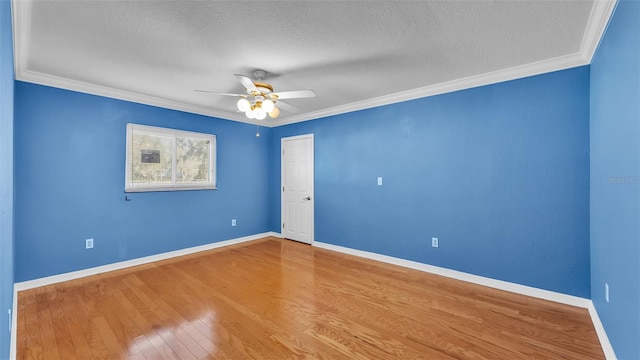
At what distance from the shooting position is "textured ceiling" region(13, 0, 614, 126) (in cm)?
189

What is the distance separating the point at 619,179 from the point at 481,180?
1.47 meters

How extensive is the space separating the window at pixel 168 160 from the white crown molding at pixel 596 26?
4.85 metres

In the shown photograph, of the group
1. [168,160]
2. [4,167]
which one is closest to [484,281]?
[4,167]

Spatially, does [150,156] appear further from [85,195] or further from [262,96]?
[262,96]

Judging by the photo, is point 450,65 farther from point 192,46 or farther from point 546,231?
point 192,46

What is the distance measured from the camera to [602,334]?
204 centimetres

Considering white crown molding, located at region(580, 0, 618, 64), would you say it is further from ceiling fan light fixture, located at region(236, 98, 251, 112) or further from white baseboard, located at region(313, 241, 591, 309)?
ceiling fan light fixture, located at region(236, 98, 251, 112)

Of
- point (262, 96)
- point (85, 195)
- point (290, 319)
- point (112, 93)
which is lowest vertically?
point (290, 319)

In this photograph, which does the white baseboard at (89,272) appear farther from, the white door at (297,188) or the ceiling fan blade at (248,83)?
the ceiling fan blade at (248,83)

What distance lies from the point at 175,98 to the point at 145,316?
9.85 feet

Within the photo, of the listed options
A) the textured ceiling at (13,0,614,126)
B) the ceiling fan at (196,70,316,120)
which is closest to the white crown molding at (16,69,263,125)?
the textured ceiling at (13,0,614,126)

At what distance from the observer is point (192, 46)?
2402 millimetres

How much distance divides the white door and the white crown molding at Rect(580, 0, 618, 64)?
12.2ft

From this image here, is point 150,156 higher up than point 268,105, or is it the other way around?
point 268,105
